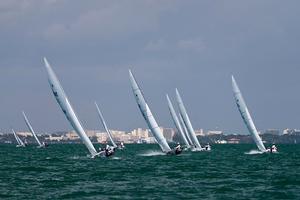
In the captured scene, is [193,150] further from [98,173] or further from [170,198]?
[170,198]

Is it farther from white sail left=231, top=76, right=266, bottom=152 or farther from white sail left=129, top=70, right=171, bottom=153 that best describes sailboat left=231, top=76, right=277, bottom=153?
white sail left=129, top=70, right=171, bottom=153

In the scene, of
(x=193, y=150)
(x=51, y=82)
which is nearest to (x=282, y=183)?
(x=51, y=82)

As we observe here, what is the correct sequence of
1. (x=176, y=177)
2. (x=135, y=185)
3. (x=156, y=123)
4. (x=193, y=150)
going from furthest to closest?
1. (x=193, y=150)
2. (x=156, y=123)
3. (x=176, y=177)
4. (x=135, y=185)

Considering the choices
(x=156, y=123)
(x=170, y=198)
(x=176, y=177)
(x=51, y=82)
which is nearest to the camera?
(x=170, y=198)

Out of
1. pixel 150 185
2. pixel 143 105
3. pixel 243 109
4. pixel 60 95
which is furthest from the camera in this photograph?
pixel 243 109

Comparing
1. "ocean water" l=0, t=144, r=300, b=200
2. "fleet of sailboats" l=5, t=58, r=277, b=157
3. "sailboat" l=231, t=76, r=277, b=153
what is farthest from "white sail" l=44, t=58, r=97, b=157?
"sailboat" l=231, t=76, r=277, b=153

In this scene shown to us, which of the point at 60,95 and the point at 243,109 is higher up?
the point at 243,109

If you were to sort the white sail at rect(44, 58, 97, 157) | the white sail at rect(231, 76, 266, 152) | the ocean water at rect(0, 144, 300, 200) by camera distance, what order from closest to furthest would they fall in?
the ocean water at rect(0, 144, 300, 200), the white sail at rect(44, 58, 97, 157), the white sail at rect(231, 76, 266, 152)

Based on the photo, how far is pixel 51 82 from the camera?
79.8 meters

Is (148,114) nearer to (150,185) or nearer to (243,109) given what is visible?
(243,109)

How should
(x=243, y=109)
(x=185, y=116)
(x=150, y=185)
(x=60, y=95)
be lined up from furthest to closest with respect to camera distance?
(x=185, y=116)
(x=243, y=109)
(x=60, y=95)
(x=150, y=185)

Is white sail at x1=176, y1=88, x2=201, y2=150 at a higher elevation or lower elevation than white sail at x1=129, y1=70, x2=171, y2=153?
higher

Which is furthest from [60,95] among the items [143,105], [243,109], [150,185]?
[243,109]

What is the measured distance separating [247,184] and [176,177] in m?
8.28
